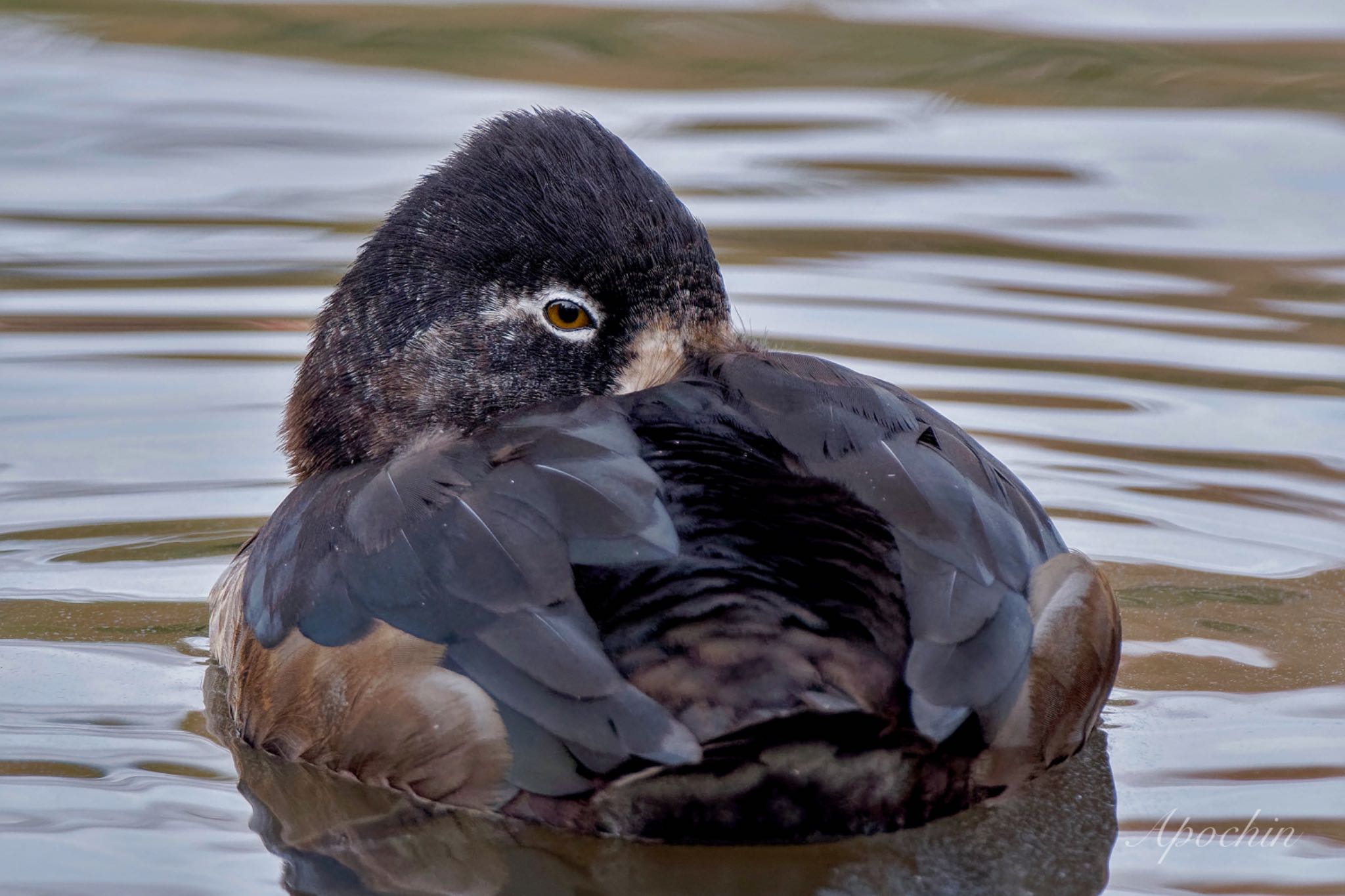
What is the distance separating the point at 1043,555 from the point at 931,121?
6725mm

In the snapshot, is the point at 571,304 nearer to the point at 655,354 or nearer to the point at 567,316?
the point at 567,316

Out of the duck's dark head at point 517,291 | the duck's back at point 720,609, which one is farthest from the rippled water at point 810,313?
the duck's dark head at point 517,291

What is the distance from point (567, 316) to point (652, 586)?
1.24m

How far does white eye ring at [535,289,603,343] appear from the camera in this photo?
5160mm

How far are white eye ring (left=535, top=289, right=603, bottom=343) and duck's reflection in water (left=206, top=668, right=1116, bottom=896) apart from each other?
54.0 inches

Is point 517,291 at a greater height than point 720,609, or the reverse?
point 517,291

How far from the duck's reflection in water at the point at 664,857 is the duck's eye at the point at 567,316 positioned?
1.38m

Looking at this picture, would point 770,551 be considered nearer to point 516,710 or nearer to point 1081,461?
point 516,710

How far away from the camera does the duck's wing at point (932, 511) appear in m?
4.06
